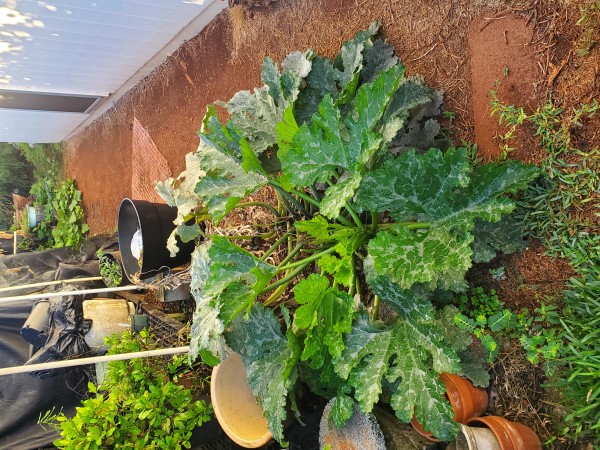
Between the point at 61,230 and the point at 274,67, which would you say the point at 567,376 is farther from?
the point at 61,230

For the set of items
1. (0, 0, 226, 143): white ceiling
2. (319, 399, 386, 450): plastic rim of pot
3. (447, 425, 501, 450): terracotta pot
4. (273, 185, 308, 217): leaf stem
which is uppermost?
(0, 0, 226, 143): white ceiling

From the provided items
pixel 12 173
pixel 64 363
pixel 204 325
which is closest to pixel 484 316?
pixel 204 325

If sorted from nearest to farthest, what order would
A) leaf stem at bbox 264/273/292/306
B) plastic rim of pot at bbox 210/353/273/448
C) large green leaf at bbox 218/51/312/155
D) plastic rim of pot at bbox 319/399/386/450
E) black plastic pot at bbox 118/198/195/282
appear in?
plastic rim of pot at bbox 319/399/386/450 → large green leaf at bbox 218/51/312/155 → plastic rim of pot at bbox 210/353/273/448 → leaf stem at bbox 264/273/292/306 → black plastic pot at bbox 118/198/195/282

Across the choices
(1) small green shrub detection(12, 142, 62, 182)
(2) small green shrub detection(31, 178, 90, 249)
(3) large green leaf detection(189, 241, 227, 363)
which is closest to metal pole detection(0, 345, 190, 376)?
(3) large green leaf detection(189, 241, 227, 363)

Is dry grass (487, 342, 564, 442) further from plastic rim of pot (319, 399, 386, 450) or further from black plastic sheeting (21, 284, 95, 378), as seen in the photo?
black plastic sheeting (21, 284, 95, 378)

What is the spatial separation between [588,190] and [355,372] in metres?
1.05

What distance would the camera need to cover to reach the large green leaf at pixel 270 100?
2121mm

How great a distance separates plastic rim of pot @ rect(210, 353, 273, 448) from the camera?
2234mm

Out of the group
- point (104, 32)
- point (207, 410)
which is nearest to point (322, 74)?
→ point (207, 410)

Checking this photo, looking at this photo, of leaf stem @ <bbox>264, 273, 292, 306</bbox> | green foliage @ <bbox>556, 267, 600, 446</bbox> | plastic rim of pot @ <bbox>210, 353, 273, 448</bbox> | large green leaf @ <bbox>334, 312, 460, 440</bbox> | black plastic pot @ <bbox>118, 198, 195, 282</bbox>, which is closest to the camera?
green foliage @ <bbox>556, 267, 600, 446</bbox>

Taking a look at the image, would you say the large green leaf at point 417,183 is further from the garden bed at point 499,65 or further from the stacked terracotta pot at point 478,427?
the stacked terracotta pot at point 478,427

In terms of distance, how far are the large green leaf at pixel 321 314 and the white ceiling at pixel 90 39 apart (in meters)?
2.49

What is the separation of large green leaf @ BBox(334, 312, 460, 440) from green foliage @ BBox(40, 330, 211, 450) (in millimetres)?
1185

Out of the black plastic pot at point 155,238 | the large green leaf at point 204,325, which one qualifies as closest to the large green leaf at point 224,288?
the large green leaf at point 204,325
